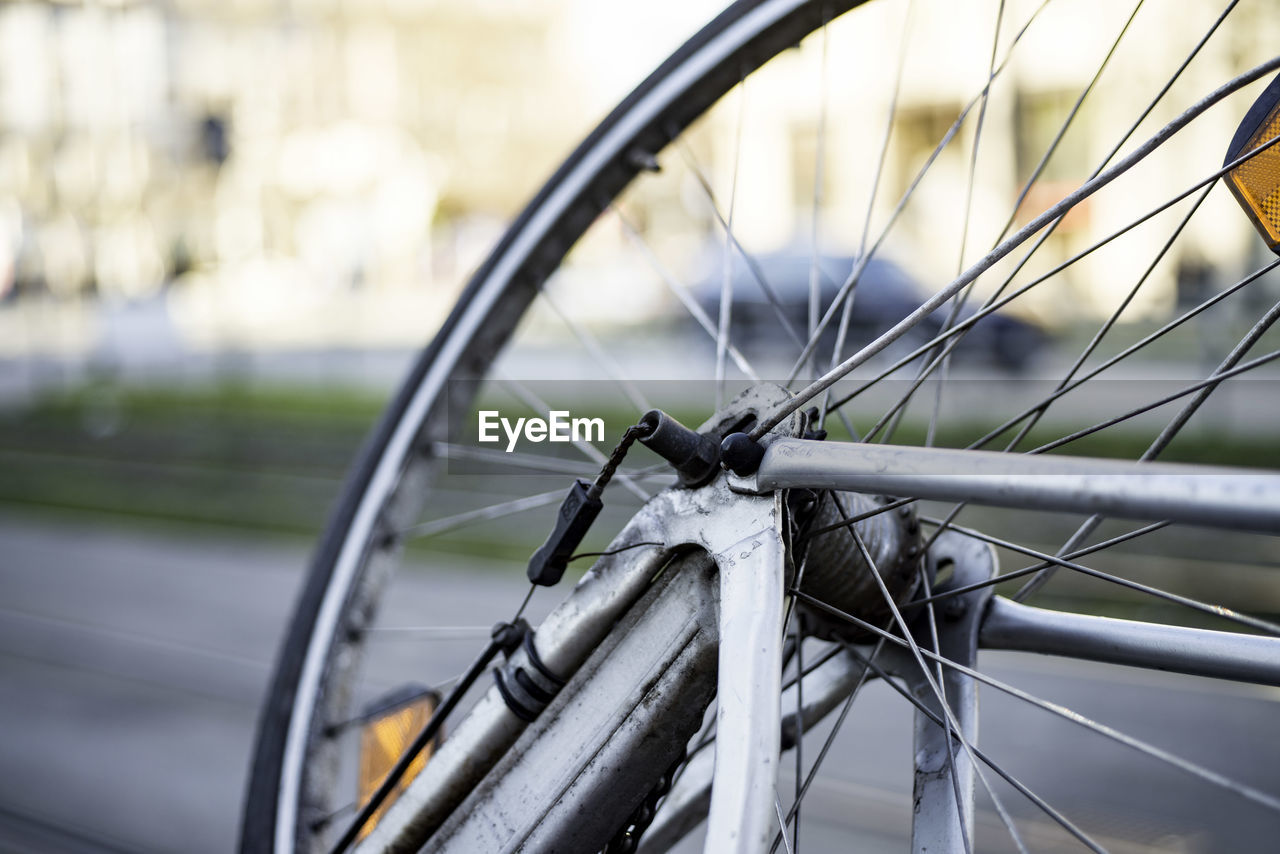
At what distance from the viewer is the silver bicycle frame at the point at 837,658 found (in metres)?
0.99

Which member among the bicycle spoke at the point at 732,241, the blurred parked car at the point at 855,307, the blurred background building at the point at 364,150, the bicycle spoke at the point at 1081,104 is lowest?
the bicycle spoke at the point at 1081,104

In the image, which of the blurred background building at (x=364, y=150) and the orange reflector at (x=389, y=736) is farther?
the blurred background building at (x=364, y=150)

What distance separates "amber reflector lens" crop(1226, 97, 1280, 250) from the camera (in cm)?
128

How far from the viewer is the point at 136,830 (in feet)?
11.9

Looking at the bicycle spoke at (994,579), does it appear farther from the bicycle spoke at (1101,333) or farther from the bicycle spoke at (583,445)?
the bicycle spoke at (583,445)

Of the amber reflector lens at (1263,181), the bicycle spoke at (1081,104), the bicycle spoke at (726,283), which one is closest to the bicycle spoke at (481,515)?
the bicycle spoke at (726,283)

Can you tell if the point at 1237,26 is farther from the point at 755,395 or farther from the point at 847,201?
the point at 847,201

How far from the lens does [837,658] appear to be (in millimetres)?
1654

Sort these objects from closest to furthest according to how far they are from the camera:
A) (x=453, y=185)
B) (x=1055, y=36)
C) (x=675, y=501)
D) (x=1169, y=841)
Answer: (x=675, y=501), (x=1169, y=841), (x=1055, y=36), (x=453, y=185)

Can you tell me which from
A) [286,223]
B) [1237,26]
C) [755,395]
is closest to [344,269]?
[286,223]

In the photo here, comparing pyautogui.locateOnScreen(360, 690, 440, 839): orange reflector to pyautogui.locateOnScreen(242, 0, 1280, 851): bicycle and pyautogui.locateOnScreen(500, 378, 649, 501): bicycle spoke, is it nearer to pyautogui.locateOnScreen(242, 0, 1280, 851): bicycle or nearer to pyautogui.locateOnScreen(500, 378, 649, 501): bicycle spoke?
pyautogui.locateOnScreen(242, 0, 1280, 851): bicycle

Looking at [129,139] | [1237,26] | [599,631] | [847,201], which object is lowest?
[599,631]

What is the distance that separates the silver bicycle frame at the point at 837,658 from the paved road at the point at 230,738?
77.4 inches

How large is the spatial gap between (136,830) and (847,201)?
2112 centimetres
